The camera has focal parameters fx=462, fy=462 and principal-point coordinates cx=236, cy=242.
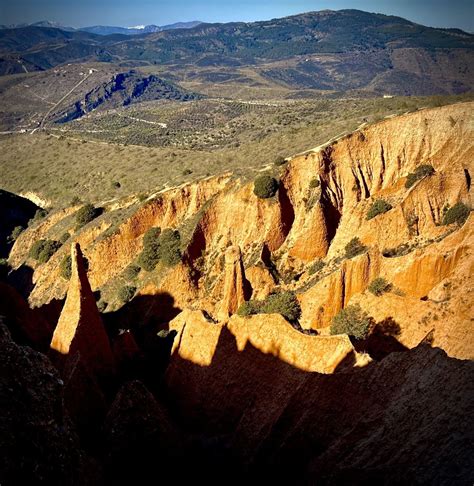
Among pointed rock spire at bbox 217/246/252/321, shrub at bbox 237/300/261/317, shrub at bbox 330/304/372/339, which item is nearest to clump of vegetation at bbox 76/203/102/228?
pointed rock spire at bbox 217/246/252/321

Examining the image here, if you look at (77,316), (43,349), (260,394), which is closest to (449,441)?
(260,394)

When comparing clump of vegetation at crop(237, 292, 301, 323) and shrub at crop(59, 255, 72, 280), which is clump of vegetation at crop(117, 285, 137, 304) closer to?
shrub at crop(59, 255, 72, 280)

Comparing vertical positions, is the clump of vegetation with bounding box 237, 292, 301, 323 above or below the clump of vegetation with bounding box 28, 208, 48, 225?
above

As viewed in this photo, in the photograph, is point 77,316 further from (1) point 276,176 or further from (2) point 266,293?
(1) point 276,176

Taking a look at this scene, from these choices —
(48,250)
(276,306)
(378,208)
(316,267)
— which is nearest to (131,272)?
(48,250)

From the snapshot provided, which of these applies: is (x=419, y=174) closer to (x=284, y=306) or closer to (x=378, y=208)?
(x=378, y=208)

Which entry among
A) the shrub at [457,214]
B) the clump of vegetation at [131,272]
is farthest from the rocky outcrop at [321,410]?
the shrub at [457,214]

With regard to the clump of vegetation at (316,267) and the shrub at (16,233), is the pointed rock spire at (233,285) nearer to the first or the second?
the clump of vegetation at (316,267)
